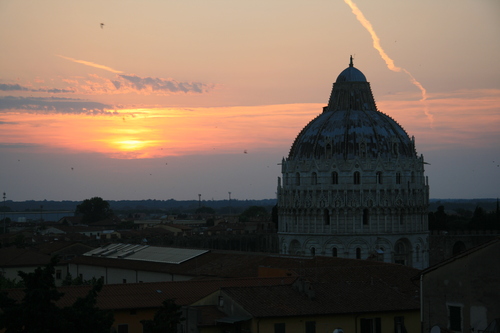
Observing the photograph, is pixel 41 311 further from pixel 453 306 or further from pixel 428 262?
pixel 428 262

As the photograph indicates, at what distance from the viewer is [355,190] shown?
92.0 m

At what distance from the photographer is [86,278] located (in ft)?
255

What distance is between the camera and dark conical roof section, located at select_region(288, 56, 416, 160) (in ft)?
304

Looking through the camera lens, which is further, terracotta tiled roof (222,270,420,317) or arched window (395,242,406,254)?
arched window (395,242,406,254)

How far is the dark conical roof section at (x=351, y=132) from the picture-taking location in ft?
304

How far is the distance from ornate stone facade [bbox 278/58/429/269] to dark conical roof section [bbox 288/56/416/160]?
9cm

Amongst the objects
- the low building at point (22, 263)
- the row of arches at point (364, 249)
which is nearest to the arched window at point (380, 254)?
the row of arches at point (364, 249)

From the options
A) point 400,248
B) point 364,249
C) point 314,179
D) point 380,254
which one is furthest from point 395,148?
point 380,254

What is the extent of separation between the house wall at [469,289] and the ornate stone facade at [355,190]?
191ft

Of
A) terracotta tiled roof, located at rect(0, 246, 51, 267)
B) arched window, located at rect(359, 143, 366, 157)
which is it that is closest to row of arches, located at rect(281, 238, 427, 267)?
arched window, located at rect(359, 143, 366, 157)

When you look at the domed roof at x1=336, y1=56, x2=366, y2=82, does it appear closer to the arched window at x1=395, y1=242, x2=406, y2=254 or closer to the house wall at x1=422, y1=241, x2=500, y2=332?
the arched window at x1=395, y1=242, x2=406, y2=254

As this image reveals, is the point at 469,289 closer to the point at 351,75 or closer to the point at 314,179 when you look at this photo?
the point at 314,179

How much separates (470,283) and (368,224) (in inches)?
2405

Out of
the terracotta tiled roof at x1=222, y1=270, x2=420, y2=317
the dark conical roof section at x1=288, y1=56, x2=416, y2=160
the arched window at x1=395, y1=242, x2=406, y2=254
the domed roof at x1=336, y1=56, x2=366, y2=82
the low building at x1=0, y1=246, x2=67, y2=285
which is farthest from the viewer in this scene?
the domed roof at x1=336, y1=56, x2=366, y2=82
